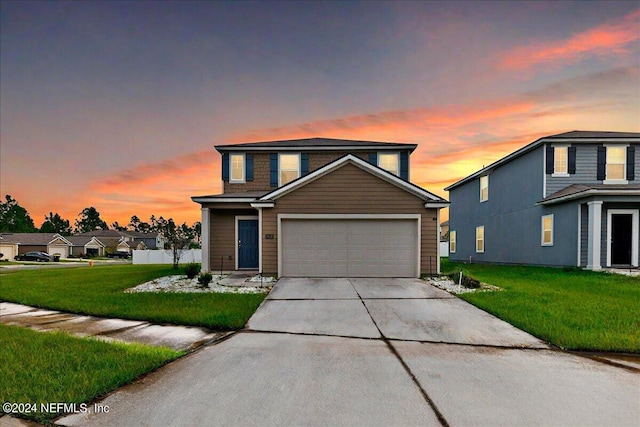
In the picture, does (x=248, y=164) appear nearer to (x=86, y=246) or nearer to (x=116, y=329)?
(x=116, y=329)

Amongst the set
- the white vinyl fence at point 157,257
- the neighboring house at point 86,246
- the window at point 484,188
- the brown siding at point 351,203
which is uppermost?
the window at point 484,188

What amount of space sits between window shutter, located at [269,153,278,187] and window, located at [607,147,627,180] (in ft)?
51.5

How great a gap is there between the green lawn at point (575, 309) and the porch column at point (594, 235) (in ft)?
5.63

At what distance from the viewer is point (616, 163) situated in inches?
588

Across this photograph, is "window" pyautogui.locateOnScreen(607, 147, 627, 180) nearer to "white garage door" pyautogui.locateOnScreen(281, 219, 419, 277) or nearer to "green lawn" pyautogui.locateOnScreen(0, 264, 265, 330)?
"white garage door" pyautogui.locateOnScreen(281, 219, 419, 277)

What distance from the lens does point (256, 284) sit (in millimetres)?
10172

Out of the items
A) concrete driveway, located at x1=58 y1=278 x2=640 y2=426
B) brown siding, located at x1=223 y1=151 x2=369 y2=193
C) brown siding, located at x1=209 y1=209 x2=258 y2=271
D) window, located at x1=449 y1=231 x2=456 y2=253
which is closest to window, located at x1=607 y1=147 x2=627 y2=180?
window, located at x1=449 y1=231 x2=456 y2=253

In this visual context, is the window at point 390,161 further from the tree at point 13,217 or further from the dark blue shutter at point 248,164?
the tree at point 13,217

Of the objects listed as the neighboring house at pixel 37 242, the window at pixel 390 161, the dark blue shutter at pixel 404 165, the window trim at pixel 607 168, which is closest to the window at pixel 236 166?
the window at pixel 390 161

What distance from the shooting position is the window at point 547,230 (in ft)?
49.0

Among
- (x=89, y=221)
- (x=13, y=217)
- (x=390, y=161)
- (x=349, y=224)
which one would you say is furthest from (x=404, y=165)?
(x=89, y=221)

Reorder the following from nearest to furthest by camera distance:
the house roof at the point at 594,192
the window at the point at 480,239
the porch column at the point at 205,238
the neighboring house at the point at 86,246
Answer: the house roof at the point at 594,192
the porch column at the point at 205,238
the window at the point at 480,239
the neighboring house at the point at 86,246

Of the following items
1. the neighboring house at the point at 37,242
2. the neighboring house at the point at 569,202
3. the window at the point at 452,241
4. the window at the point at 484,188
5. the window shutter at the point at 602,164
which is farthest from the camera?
the neighboring house at the point at 37,242

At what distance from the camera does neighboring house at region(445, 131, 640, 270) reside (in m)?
13.1
